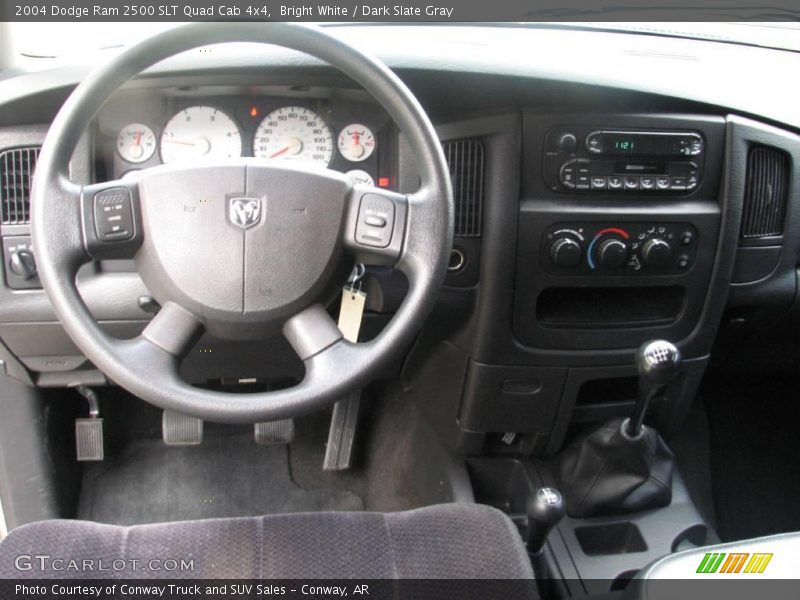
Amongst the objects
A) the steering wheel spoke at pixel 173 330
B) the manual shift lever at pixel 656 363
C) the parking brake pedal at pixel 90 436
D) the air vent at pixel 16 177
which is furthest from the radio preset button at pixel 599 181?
the parking brake pedal at pixel 90 436

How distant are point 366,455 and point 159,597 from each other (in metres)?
0.93

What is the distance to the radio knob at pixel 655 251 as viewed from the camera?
4.87 feet

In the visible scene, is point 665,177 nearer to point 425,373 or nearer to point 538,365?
point 538,365

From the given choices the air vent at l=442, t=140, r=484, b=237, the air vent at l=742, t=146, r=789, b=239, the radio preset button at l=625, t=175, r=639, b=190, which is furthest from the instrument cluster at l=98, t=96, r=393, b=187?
the air vent at l=742, t=146, r=789, b=239

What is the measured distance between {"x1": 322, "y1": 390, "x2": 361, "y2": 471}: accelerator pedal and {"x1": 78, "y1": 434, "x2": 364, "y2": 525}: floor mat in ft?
0.37

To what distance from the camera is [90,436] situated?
6.12 feet

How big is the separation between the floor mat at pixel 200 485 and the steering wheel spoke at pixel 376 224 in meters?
1.07

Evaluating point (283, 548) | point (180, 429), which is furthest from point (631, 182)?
point (180, 429)

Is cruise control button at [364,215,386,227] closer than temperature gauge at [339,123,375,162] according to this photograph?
Yes

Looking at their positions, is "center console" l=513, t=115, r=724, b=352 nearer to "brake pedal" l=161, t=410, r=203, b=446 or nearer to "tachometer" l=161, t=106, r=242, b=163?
"tachometer" l=161, t=106, r=242, b=163

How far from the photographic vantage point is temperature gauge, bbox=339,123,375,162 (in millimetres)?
1416

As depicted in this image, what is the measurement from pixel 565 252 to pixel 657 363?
0.27 meters

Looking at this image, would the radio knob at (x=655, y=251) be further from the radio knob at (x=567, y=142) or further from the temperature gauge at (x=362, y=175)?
the temperature gauge at (x=362, y=175)

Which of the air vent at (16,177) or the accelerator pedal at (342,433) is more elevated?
the air vent at (16,177)
